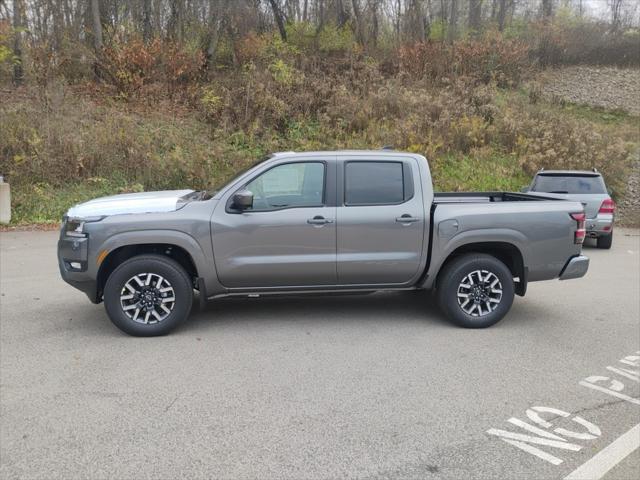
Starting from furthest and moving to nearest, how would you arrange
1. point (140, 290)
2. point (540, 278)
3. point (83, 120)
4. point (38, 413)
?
point (83, 120), point (540, 278), point (140, 290), point (38, 413)

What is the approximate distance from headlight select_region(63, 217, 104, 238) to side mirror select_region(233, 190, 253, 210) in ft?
4.30

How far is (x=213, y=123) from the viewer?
19281 mm

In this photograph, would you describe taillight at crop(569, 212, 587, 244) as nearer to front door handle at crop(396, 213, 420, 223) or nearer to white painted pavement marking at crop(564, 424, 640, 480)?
front door handle at crop(396, 213, 420, 223)

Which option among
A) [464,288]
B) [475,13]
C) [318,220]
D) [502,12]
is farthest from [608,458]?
[502,12]

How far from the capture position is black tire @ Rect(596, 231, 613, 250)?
11.8 m

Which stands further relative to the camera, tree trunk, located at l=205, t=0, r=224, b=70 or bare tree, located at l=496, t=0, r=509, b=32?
bare tree, located at l=496, t=0, r=509, b=32

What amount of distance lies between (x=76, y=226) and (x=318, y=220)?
2.38m

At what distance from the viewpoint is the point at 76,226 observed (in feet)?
18.1

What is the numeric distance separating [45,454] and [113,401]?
763 mm

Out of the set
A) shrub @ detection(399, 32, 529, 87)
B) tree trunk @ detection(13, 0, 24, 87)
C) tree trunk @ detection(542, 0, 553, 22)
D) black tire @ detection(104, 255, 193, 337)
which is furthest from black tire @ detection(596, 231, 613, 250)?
tree trunk @ detection(542, 0, 553, 22)

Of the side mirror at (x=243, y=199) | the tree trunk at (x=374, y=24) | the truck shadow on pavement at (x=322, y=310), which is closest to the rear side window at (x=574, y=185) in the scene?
the truck shadow on pavement at (x=322, y=310)

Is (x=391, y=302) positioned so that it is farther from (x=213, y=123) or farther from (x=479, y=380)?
(x=213, y=123)

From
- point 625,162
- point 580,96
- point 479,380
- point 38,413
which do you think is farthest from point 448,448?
point 580,96

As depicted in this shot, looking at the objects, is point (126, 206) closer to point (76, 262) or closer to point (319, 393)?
point (76, 262)
